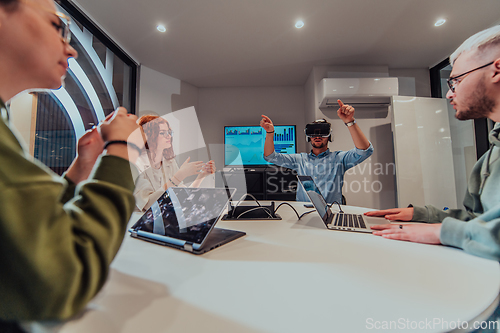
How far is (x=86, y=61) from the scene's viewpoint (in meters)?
2.37

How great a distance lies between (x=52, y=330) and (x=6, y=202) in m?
0.23

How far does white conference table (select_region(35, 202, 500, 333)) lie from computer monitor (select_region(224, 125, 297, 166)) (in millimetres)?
3406

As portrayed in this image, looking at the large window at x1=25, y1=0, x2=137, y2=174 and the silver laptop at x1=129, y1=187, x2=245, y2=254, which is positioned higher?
the large window at x1=25, y1=0, x2=137, y2=174

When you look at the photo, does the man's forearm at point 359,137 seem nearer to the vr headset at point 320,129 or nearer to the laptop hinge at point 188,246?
the vr headset at point 320,129

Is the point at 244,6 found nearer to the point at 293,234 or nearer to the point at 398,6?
the point at 398,6

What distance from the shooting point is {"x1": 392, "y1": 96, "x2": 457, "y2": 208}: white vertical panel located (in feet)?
10.3

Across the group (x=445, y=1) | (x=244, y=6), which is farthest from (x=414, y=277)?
(x=445, y=1)

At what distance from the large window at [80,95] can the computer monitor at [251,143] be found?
1.78 m

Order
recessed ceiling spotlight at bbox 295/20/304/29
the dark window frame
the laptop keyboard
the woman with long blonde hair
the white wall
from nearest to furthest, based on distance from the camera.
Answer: the laptop keyboard
the woman with long blonde hair
the dark window frame
recessed ceiling spotlight at bbox 295/20/304/29
the white wall

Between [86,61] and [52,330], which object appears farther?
[86,61]

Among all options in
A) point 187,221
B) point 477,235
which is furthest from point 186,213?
point 477,235

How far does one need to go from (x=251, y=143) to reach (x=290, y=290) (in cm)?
377

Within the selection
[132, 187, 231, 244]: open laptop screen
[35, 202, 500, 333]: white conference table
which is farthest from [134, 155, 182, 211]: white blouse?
[35, 202, 500, 333]: white conference table

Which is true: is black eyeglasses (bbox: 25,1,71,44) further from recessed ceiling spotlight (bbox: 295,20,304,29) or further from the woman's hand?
recessed ceiling spotlight (bbox: 295,20,304,29)
